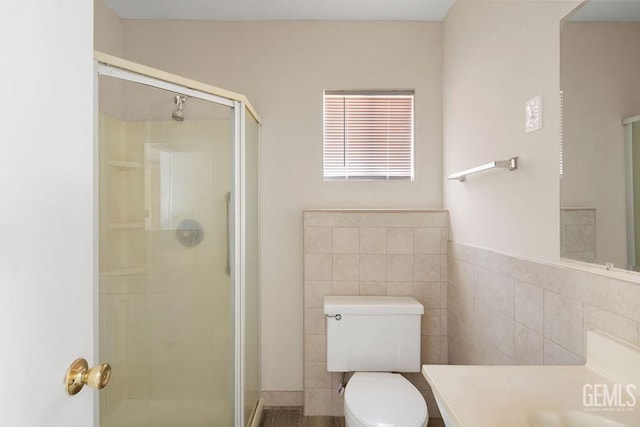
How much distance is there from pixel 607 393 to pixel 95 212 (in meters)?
1.60

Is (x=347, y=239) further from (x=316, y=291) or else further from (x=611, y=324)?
(x=611, y=324)

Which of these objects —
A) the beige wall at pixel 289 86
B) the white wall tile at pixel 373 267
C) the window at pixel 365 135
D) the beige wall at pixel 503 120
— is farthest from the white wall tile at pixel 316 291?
the beige wall at pixel 503 120

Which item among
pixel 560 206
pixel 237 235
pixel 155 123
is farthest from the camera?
pixel 237 235

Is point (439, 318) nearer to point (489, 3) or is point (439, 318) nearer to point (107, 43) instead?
point (489, 3)

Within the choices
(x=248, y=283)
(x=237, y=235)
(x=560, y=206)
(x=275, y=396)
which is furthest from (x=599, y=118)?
(x=275, y=396)

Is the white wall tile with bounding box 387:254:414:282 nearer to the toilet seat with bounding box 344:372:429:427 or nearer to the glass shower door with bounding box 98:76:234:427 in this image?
the toilet seat with bounding box 344:372:429:427

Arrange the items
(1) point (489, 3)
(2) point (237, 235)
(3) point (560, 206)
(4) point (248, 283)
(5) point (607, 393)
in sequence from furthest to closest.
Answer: (4) point (248, 283)
(2) point (237, 235)
(1) point (489, 3)
(3) point (560, 206)
(5) point (607, 393)

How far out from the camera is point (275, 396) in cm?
227

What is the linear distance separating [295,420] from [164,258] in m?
1.36

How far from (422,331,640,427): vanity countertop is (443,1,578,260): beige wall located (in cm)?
39

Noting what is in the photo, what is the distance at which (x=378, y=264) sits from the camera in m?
2.21

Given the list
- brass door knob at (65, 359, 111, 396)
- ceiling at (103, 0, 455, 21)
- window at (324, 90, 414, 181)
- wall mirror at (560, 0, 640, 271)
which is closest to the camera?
brass door knob at (65, 359, 111, 396)

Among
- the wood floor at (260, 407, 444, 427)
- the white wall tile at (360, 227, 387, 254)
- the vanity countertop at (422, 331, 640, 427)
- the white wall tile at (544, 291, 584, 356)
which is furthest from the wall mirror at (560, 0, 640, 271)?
the wood floor at (260, 407, 444, 427)

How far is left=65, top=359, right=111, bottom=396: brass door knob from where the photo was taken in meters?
0.63
